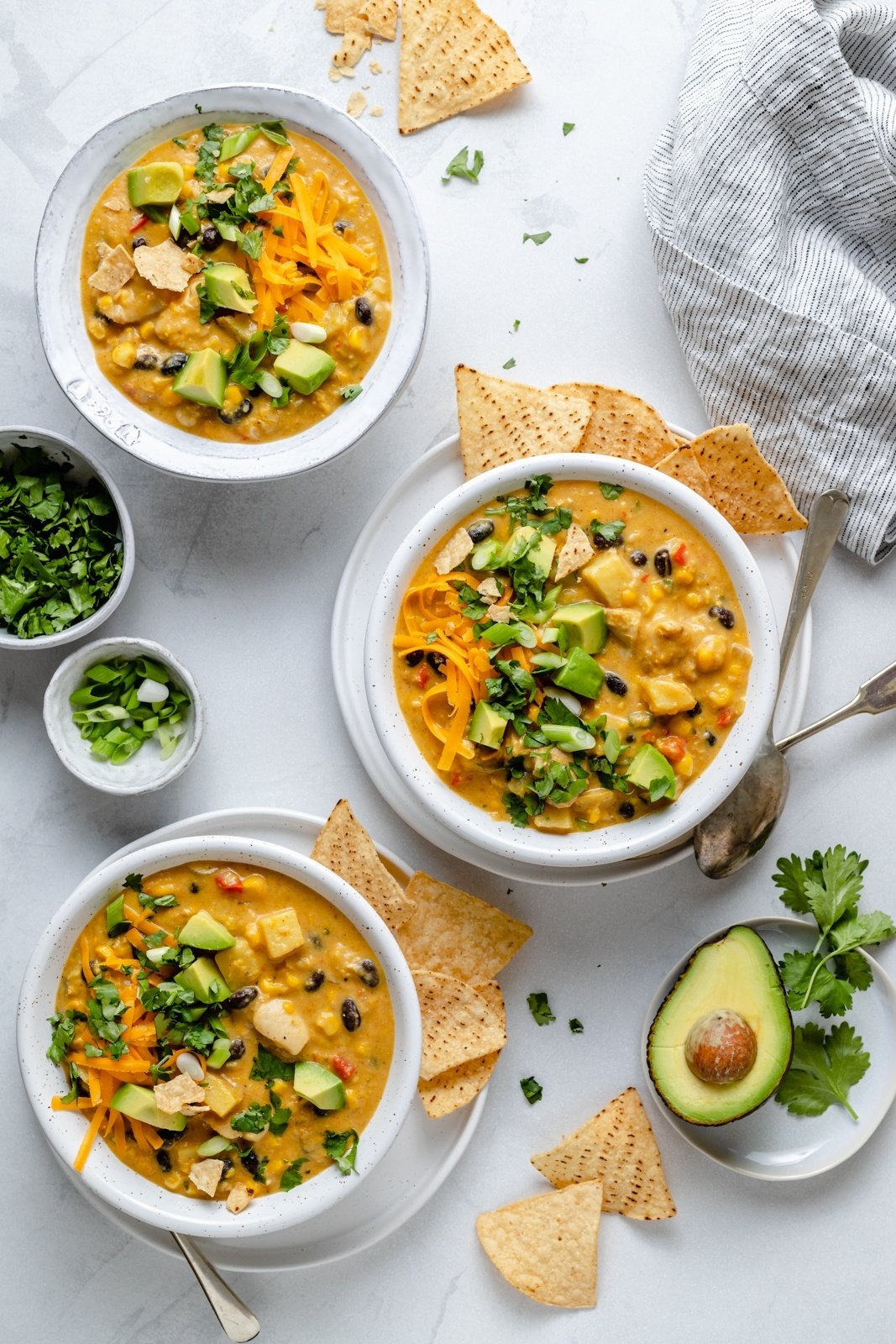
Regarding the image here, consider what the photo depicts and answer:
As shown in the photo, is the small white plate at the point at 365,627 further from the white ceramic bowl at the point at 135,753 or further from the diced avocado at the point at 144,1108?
the diced avocado at the point at 144,1108

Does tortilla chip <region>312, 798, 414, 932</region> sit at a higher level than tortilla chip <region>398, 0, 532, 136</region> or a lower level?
lower

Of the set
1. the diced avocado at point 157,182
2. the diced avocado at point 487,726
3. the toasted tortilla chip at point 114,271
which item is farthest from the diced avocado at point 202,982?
the diced avocado at point 157,182

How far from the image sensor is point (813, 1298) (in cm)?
335

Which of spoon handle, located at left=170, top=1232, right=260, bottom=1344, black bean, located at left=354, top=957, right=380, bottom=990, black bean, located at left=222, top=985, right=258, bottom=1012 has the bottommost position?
spoon handle, located at left=170, top=1232, right=260, bottom=1344

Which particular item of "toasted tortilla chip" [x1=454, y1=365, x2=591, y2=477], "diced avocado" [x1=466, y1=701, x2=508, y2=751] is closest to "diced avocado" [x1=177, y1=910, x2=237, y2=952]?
"diced avocado" [x1=466, y1=701, x2=508, y2=751]

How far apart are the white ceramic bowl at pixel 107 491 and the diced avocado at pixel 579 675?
1.19 meters

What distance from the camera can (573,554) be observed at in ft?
9.29

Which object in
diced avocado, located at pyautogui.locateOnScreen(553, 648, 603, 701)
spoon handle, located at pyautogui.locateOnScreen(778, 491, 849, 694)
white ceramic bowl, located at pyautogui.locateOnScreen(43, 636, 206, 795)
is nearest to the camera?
diced avocado, located at pyautogui.locateOnScreen(553, 648, 603, 701)

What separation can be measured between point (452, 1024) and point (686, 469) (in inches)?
64.1

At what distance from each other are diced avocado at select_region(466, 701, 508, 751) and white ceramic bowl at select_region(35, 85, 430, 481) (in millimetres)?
812

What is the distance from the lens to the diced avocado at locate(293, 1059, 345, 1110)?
278 cm

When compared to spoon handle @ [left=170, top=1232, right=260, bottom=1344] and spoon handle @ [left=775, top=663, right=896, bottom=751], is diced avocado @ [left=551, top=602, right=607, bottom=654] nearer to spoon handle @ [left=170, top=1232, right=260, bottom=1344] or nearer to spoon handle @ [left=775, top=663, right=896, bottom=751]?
spoon handle @ [left=775, top=663, right=896, bottom=751]

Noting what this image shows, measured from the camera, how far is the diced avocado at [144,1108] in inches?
110

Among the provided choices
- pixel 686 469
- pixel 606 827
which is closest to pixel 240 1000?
pixel 606 827
